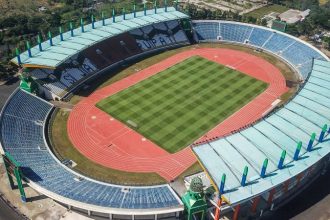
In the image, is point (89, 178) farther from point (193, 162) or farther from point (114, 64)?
point (114, 64)

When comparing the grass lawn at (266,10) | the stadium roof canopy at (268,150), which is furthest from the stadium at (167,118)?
the grass lawn at (266,10)

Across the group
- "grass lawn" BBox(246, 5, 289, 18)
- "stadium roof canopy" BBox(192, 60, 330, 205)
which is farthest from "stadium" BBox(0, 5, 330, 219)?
"grass lawn" BBox(246, 5, 289, 18)

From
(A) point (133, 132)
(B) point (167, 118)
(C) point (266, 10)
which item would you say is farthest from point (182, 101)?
(C) point (266, 10)

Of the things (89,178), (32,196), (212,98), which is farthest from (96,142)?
(212,98)

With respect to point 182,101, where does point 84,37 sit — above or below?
above

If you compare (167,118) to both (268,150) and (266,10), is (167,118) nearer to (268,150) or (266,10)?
(268,150)

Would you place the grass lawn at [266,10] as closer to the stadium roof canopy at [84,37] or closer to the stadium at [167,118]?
the stadium at [167,118]
